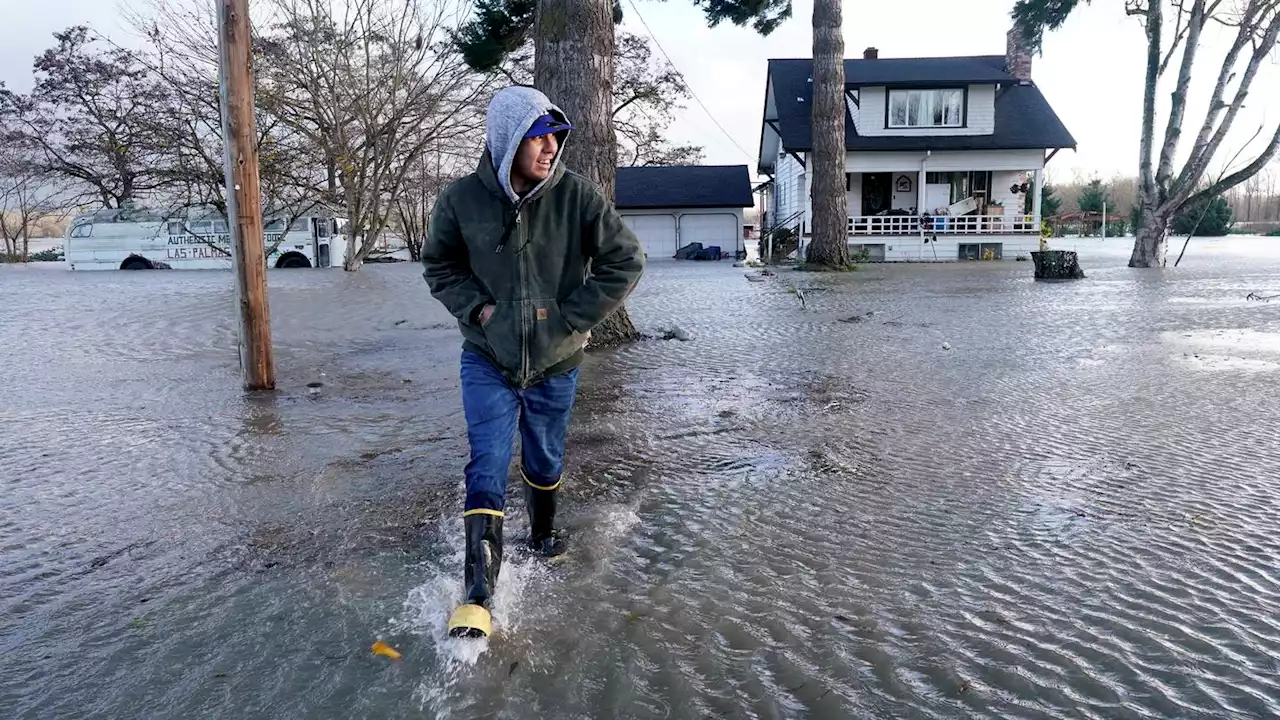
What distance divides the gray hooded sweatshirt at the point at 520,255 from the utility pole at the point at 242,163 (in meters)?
4.15

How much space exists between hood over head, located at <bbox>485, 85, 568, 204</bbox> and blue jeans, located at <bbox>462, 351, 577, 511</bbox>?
2.16ft

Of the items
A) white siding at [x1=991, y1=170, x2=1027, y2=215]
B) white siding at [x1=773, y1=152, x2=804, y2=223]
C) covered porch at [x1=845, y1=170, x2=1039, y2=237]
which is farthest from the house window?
white siding at [x1=773, y1=152, x2=804, y2=223]

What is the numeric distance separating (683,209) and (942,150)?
1158 cm

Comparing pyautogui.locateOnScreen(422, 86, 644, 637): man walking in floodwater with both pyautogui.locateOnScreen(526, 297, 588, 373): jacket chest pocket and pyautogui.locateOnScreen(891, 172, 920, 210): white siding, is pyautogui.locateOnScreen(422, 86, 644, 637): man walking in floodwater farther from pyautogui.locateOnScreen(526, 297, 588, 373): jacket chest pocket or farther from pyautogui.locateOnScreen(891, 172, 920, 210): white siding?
pyautogui.locateOnScreen(891, 172, 920, 210): white siding

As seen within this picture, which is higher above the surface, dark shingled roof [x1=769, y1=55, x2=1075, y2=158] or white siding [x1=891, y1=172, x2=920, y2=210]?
dark shingled roof [x1=769, y1=55, x2=1075, y2=158]

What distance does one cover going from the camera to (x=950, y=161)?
103ft

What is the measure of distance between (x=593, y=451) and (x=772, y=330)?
6.02m

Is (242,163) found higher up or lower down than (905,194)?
lower down

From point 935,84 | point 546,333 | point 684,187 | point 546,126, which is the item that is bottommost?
point 546,333

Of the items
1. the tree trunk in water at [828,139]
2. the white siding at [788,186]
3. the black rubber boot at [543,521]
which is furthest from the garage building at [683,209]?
the black rubber boot at [543,521]

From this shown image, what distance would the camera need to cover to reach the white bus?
33.2 m

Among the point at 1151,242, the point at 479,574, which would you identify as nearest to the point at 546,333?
the point at 479,574

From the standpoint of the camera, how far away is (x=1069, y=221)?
65.1 metres

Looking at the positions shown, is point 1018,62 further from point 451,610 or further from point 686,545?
point 451,610
